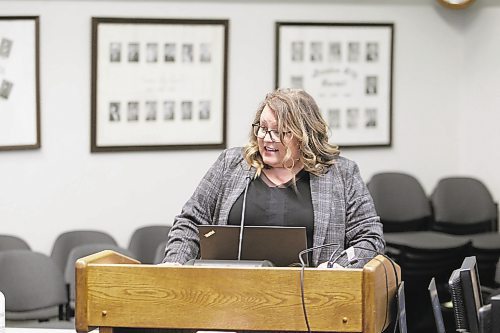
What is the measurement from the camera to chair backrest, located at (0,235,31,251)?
6145mm

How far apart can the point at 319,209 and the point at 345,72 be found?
12.5ft

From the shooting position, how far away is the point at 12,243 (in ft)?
20.3

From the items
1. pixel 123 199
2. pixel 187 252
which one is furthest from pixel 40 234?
pixel 187 252

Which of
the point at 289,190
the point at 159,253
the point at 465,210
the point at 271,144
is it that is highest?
the point at 271,144

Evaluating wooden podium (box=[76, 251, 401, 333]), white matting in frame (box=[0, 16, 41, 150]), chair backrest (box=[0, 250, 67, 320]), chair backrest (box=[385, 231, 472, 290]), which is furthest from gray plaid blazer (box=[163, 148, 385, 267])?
chair backrest (box=[385, 231, 472, 290])

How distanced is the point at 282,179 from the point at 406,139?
400cm

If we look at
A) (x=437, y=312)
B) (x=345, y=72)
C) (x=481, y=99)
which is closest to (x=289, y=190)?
(x=437, y=312)

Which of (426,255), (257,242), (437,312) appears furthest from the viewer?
(426,255)

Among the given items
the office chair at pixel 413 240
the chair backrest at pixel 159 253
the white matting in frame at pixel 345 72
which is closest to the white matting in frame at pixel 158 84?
the white matting in frame at pixel 345 72

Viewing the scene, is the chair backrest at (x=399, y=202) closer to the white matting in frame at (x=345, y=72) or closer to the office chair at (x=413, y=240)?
the office chair at (x=413, y=240)

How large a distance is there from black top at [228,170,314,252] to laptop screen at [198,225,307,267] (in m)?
0.31

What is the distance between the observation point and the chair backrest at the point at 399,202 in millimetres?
7086

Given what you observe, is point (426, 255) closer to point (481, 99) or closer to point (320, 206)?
point (481, 99)

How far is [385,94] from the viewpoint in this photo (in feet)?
24.5
